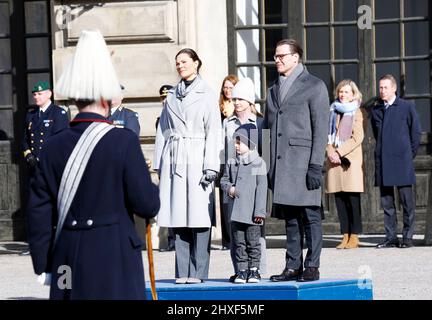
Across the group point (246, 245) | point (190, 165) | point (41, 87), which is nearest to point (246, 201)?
point (246, 245)

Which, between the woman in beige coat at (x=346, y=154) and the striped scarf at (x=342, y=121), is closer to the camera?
the woman in beige coat at (x=346, y=154)

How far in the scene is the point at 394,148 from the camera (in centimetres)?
1391

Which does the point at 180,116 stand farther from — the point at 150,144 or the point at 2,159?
the point at 2,159

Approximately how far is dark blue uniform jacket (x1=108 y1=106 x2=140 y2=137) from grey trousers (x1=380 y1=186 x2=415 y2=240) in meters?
2.69

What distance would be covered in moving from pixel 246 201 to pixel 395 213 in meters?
4.13

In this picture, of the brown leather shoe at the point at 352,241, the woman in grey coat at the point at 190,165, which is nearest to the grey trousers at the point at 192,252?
the woman in grey coat at the point at 190,165

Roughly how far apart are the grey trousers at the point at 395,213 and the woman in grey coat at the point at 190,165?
3988 mm

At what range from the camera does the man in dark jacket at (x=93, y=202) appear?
580 cm

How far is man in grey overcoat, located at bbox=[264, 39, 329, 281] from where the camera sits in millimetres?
9477

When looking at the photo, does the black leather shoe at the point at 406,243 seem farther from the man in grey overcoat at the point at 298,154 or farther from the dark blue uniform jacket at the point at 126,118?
the man in grey overcoat at the point at 298,154

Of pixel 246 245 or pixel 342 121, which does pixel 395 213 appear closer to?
pixel 342 121

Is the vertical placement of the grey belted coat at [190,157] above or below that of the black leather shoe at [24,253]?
above
